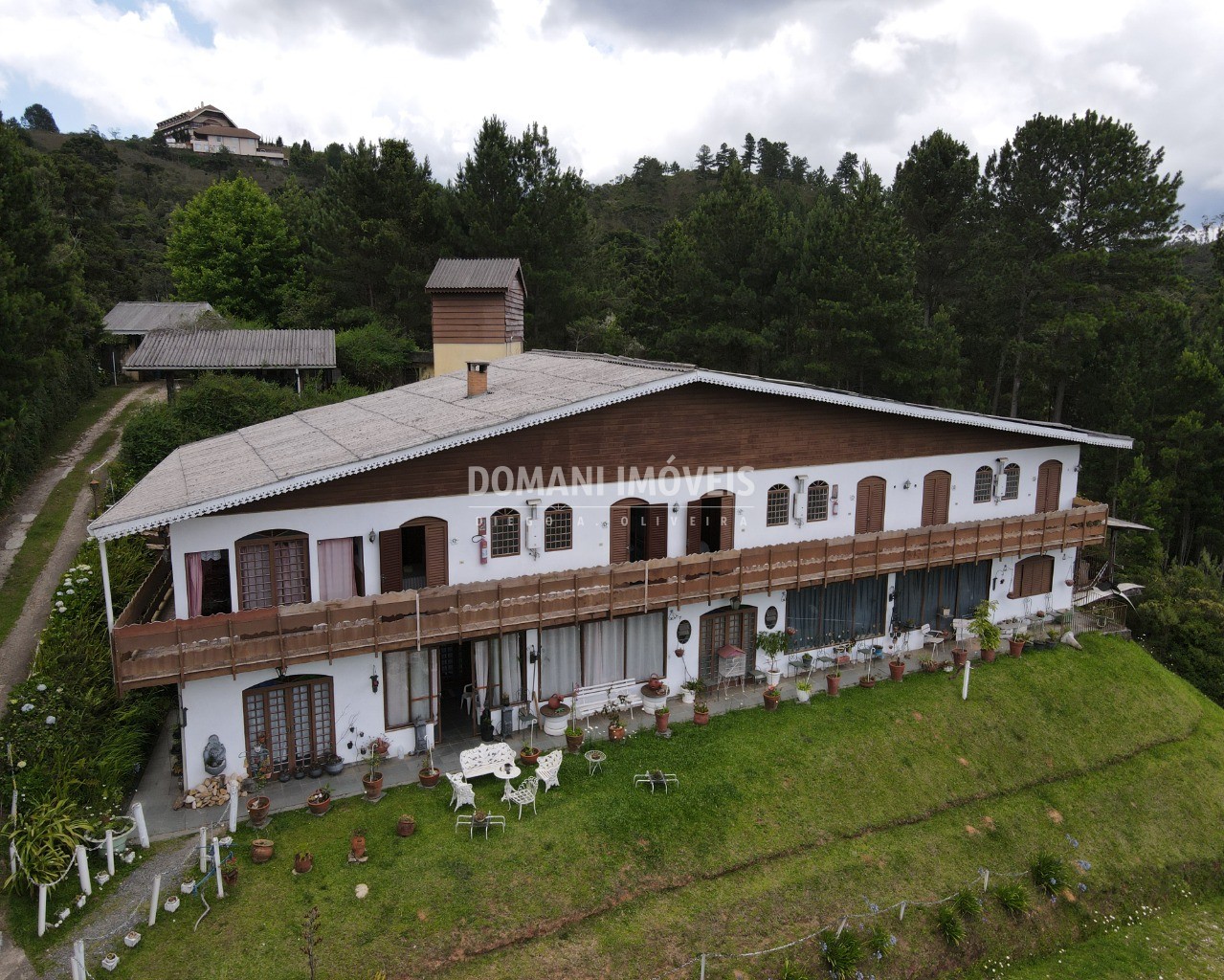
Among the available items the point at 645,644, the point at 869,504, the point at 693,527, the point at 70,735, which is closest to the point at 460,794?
the point at 645,644

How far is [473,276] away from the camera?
104ft

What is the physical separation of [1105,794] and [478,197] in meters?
35.5

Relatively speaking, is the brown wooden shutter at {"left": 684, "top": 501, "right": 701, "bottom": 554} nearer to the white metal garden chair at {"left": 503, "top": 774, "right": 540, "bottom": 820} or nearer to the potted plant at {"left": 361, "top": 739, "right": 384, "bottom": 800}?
the white metal garden chair at {"left": 503, "top": 774, "right": 540, "bottom": 820}

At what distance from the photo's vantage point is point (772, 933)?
44.5ft

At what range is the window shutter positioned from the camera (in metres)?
17.0

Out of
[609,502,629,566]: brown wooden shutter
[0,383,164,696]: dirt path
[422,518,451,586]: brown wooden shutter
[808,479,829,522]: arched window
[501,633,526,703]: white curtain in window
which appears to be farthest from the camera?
[808,479,829,522]: arched window

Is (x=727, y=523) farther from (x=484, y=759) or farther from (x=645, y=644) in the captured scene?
(x=484, y=759)

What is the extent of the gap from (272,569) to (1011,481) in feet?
68.8

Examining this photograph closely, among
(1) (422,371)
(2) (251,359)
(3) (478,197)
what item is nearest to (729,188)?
(3) (478,197)

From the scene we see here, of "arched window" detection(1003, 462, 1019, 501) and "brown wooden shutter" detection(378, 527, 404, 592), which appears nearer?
"brown wooden shutter" detection(378, 527, 404, 592)

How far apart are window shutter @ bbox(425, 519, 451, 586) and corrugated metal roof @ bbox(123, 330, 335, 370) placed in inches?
790

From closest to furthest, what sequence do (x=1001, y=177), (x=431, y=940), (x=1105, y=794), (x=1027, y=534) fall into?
(x=431, y=940) < (x=1105, y=794) < (x=1027, y=534) < (x=1001, y=177)

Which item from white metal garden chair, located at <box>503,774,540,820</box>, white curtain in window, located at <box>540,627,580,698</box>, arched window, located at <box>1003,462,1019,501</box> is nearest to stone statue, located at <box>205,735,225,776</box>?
white metal garden chair, located at <box>503,774,540,820</box>

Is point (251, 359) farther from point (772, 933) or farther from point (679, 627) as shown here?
point (772, 933)
